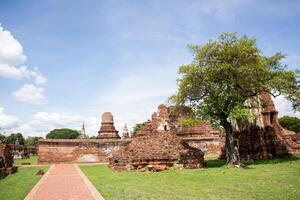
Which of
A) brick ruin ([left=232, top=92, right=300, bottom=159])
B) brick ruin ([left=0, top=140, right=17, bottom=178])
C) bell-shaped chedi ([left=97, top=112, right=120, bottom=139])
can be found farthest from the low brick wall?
brick ruin ([left=232, top=92, right=300, bottom=159])

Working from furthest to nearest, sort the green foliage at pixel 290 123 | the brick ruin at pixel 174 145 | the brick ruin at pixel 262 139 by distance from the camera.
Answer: the green foliage at pixel 290 123 < the brick ruin at pixel 262 139 < the brick ruin at pixel 174 145

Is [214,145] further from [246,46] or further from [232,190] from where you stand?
[232,190]

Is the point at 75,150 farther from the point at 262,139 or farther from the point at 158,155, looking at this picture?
the point at 262,139

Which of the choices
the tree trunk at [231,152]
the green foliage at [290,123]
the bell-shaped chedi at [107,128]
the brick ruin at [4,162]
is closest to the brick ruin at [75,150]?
the brick ruin at [4,162]

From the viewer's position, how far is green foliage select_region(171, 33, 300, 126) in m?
18.4

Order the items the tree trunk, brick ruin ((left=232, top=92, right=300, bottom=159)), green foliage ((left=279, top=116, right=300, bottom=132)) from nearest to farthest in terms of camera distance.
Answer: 1. the tree trunk
2. brick ruin ((left=232, top=92, right=300, bottom=159))
3. green foliage ((left=279, top=116, right=300, bottom=132))

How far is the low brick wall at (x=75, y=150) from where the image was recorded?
1141 inches

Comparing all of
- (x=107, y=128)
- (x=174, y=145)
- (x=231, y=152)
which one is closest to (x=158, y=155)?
(x=174, y=145)

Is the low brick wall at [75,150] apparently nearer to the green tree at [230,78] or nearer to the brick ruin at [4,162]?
the brick ruin at [4,162]

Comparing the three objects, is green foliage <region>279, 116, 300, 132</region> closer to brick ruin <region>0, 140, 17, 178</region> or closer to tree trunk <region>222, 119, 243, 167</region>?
tree trunk <region>222, 119, 243, 167</region>

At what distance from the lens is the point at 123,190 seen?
35.5 feet

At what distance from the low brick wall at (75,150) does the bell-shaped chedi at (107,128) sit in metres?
9.73

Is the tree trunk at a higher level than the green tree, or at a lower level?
lower

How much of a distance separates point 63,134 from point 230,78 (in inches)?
3438
